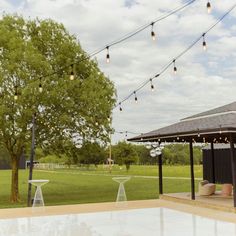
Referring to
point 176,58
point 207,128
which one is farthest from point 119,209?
point 176,58

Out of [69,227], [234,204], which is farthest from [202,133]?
[69,227]

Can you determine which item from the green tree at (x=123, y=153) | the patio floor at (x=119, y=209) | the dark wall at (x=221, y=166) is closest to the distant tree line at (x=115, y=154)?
the green tree at (x=123, y=153)

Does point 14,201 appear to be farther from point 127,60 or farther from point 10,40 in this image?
point 127,60

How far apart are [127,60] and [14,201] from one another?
25.5ft

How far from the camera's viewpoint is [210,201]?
12.4m

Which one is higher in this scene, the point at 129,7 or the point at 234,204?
the point at 129,7

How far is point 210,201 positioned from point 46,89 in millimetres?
7685

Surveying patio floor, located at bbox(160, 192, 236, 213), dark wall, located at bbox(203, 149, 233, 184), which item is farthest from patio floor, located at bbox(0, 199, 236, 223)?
dark wall, located at bbox(203, 149, 233, 184)

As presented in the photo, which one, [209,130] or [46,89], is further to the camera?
[46,89]

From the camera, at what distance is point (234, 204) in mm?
11016

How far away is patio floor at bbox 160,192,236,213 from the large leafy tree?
508 centimetres

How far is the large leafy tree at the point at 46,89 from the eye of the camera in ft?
52.3

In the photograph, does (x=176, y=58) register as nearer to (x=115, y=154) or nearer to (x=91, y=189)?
(x=91, y=189)

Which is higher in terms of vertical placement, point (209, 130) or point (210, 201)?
point (209, 130)
